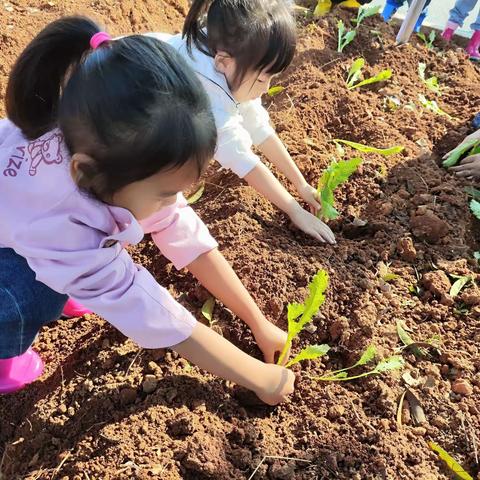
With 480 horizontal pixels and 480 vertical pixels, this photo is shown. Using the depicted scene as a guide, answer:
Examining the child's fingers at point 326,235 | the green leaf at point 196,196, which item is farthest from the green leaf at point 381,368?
the green leaf at point 196,196

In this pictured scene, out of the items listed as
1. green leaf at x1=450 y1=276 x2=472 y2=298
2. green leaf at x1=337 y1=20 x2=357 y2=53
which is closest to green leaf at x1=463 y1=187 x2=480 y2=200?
green leaf at x1=450 y1=276 x2=472 y2=298

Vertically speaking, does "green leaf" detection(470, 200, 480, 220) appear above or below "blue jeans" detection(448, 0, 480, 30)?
below

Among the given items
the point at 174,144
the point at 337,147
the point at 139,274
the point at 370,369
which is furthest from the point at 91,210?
the point at 337,147

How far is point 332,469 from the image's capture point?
4.71 ft

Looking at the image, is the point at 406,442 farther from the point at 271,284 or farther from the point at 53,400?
the point at 53,400

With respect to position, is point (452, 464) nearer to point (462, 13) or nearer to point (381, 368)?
point (381, 368)

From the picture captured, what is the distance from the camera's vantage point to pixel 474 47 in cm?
329

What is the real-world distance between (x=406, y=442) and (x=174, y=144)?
3.34 feet

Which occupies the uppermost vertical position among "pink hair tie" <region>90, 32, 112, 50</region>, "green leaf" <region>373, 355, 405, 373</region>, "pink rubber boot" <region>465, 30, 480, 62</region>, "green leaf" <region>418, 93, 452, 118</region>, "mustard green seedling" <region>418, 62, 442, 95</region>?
"pink hair tie" <region>90, 32, 112, 50</region>

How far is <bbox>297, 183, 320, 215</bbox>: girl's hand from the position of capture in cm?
208

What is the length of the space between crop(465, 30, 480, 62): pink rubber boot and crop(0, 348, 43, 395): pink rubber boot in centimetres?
289

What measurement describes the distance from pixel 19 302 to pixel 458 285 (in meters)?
1.39

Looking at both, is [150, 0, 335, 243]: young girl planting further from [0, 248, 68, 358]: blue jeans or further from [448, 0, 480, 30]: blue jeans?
[448, 0, 480, 30]: blue jeans

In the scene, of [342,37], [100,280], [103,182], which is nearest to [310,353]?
[100,280]
